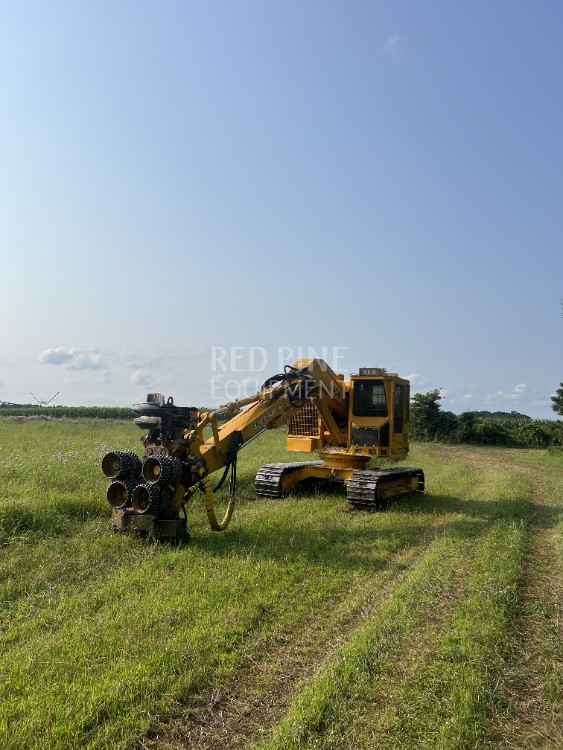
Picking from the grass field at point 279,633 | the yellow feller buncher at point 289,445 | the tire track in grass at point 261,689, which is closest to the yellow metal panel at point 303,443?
the yellow feller buncher at point 289,445

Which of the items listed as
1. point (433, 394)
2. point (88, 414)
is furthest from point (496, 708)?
point (88, 414)

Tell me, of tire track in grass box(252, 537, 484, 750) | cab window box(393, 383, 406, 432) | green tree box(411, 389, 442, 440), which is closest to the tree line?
green tree box(411, 389, 442, 440)

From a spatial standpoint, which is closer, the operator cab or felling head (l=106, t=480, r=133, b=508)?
felling head (l=106, t=480, r=133, b=508)

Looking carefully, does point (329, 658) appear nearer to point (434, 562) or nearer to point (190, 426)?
point (434, 562)

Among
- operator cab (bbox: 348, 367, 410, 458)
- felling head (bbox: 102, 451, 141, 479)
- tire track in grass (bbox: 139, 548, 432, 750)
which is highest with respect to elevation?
operator cab (bbox: 348, 367, 410, 458)

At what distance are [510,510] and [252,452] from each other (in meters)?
12.7

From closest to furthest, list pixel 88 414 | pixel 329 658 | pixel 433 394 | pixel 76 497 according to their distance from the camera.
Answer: pixel 329 658, pixel 76 497, pixel 433 394, pixel 88 414

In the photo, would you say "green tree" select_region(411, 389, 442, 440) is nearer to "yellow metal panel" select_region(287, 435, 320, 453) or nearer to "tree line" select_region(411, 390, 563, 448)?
"tree line" select_region(411, 390, 563, 448)

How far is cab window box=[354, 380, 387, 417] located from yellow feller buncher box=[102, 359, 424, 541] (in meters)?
0.02

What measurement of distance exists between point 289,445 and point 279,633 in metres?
8.75

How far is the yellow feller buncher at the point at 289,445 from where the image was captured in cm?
967

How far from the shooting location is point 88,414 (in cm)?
6475

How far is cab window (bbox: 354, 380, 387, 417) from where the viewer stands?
1402 cm

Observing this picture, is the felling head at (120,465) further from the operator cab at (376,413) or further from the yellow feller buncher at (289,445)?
the operator cab at (376,413)
